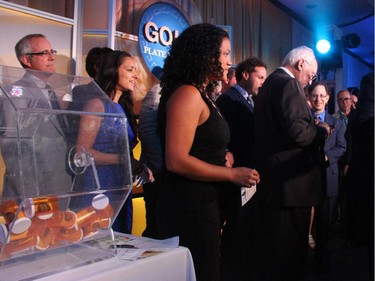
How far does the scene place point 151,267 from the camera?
980 millimetres

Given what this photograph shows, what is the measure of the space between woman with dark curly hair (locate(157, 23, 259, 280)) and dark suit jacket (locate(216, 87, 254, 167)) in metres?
1.07

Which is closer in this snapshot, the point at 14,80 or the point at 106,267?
the point at 106,267

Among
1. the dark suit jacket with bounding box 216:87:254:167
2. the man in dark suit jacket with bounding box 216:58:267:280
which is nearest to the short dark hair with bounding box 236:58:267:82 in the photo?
the man in dark suit jacket with bounding box 216:58:267:280

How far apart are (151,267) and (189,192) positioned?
41cm

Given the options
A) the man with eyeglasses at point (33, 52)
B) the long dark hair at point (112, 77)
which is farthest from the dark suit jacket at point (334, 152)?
the man with eyeglasses at point (33, 52)

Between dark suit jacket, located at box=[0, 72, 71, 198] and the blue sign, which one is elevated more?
the blue sign

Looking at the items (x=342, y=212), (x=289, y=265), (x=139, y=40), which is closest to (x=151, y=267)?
(x=289, y=265)

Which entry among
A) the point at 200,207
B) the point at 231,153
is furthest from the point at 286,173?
the point at 200,207

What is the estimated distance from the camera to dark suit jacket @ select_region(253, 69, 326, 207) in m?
1.87

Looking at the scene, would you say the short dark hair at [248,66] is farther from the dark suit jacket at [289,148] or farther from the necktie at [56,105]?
the necktie at [56,105]

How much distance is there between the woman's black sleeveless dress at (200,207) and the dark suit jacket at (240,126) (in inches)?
43.8

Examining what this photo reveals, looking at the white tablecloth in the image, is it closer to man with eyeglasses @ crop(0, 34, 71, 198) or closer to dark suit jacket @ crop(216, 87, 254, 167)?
man with eyeglasses @ crop(0, 34, 71, 198)

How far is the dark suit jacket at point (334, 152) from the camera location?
2965 mm

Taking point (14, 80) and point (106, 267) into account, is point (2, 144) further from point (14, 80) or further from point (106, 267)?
point (106, 267)
